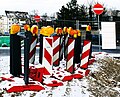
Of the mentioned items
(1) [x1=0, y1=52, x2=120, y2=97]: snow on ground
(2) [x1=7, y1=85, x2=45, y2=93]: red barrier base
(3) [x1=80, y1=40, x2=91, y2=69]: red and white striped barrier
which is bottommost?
(1) [x1=0, y1=52, x2=120, y2=97]: snow on ground

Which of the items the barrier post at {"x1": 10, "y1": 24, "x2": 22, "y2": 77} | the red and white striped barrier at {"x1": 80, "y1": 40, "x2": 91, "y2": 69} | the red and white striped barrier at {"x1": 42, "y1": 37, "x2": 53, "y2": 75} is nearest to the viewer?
the barrier post at {"x1": 10, "y1": 24, "x2": 22, "y2": 77}

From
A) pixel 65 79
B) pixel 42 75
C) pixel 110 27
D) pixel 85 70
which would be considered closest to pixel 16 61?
pixel 42 75

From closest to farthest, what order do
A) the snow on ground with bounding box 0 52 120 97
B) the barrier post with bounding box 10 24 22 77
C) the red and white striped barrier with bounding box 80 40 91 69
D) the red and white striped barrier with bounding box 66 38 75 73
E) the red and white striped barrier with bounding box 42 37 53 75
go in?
the snow on ground with bounding box 0 52 120 97 < the barrier post with bounding box 10 24 22 77 < the red and white striped barrier with bounding box 42 37 53 75 < the red and white striped barrier with bounding box 66 38 75 73 < the red and white striped barrier with bounding box 80 40 91 69

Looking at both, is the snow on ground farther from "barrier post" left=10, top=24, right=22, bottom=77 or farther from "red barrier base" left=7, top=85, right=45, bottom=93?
"barrier post" left=10, top=24, right=22, bottom=77

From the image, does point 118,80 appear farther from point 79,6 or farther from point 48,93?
point 79,6

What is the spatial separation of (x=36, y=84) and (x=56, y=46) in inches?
148

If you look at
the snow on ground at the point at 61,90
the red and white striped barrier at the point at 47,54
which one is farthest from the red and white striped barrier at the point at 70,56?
the red and white striped barrier at the point at 47,54

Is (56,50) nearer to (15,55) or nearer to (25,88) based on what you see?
(15,55)

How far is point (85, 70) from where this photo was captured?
1030cm

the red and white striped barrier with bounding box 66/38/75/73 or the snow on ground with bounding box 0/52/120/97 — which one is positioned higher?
the red and white striped barrier with bounding box 66/38/75/73

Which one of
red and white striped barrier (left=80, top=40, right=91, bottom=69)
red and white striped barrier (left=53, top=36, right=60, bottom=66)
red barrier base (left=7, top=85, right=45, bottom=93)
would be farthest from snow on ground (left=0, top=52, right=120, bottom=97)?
red and white striped barrier (left=53, top=36, right=60, bottom=66)

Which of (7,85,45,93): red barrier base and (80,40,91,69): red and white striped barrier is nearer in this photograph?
(7,85,45,93): red barrier base

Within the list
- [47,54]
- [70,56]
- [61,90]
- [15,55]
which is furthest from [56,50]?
[61,90]

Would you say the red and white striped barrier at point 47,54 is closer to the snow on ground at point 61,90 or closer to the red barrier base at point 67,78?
the red barrier base at point 67,78
